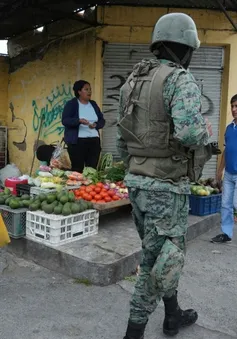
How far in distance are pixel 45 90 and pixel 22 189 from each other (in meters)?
3.62

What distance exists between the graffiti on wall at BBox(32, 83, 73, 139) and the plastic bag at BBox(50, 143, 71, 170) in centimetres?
134

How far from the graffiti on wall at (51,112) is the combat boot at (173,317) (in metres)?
5.71

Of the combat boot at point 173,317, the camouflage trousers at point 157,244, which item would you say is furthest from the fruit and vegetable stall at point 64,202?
the camouflage trousers at point 157,244

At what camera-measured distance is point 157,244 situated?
253 centimetres

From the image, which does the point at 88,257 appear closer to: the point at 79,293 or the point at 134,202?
the point at 79,293

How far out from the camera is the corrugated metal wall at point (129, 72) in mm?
7586

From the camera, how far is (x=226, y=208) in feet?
16.7

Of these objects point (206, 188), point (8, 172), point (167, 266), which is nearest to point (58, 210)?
point (167, 266)

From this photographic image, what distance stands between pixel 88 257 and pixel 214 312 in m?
1.31

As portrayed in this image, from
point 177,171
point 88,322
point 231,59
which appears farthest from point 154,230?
point 231,59

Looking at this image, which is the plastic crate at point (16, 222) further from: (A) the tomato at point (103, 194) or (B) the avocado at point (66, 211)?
(A) the tomato at point (103, 194)

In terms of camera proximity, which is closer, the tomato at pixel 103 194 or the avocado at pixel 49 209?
the avocado at pixel 49 209

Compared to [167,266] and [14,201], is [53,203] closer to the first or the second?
[14,201]

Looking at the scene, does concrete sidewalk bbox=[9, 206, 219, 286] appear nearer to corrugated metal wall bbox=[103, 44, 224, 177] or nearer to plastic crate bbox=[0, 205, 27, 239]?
plastic crate bbox=[0, 205, 27, 239]
